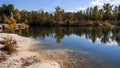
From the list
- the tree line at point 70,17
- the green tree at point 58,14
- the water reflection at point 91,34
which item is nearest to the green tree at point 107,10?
the tree line at point 70,17

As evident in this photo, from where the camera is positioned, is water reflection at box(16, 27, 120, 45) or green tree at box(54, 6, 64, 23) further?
green tree at box(54, 6, 64, 23)

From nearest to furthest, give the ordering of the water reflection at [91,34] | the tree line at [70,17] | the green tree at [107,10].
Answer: the water reflection at [91,34], the tree line at [70,17], the green tree at [107,10]

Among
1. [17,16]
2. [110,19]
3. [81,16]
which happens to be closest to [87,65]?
[17,16]

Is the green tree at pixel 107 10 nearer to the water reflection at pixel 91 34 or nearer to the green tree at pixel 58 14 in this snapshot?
the green tree at pixel 58 14

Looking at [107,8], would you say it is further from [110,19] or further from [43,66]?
[43,66]

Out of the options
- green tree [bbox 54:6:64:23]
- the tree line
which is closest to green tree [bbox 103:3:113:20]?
the tree line

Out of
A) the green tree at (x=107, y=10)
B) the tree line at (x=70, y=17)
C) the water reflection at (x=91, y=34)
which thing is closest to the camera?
the water reflection at (x=91, y=34)

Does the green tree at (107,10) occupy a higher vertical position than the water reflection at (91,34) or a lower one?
higher

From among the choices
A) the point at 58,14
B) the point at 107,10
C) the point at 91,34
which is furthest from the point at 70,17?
the point at 91,34

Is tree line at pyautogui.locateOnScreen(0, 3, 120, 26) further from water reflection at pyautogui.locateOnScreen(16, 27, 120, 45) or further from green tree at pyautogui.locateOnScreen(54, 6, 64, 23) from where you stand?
water reflection at pyautogui.locateOnScreen(16, 27, 120, 45)

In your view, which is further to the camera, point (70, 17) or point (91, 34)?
point (70, 17)

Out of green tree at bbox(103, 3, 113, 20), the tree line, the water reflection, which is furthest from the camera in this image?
green tree at bbox(103, 3, 113, 20)

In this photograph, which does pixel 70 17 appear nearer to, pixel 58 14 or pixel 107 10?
pixel 58 14

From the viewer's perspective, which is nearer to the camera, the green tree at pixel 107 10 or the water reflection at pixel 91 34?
the water reflection at pixel 91 34
